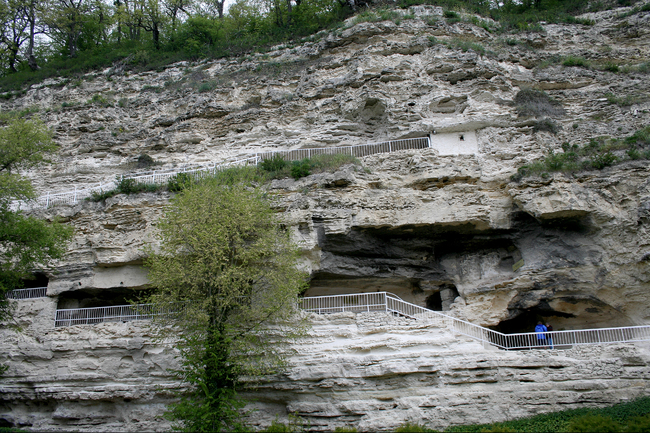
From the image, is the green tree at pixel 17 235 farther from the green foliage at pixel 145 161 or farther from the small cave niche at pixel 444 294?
the small cave niche at pixel 444 294

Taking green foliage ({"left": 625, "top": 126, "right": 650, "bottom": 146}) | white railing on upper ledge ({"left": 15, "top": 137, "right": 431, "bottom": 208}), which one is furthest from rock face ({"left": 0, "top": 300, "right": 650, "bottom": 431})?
green foliage ({"left": 625, "top": 126, "right": 650, "bottom": 146})

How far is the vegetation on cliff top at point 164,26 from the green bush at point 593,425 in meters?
20.9

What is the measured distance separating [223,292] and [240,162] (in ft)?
30.2

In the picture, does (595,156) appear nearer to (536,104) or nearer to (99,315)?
(536,104)

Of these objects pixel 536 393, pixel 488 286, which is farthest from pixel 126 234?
pixel 536 393

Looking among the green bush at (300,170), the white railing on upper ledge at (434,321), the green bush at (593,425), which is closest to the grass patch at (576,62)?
the white railing on upper ledge at (434,321)

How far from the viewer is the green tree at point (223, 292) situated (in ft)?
43.5

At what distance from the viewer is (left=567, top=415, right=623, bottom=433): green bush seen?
10.9m

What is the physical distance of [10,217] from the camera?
15.6m

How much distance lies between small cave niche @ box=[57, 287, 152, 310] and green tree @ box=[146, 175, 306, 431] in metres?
3.10

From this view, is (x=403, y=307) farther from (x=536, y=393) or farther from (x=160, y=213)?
(x=160, y=213)

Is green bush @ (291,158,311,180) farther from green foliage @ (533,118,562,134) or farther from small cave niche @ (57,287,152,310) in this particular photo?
green foliage @ (533,118,562,134)

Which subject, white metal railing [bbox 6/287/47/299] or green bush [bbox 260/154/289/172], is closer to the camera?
white metal railing [bbox 6/287/47/299]

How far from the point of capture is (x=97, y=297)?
19.0 meters
